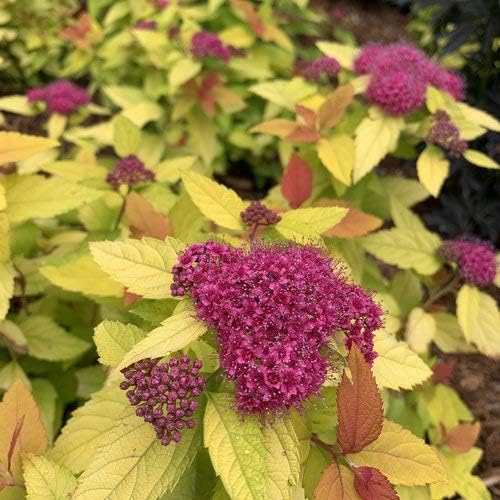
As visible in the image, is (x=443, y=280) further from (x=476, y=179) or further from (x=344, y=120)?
(x=476, y=179)

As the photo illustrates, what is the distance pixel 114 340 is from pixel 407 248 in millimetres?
1049

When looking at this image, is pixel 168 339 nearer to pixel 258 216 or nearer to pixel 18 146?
pixel 258 216

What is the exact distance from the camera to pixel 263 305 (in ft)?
3.08

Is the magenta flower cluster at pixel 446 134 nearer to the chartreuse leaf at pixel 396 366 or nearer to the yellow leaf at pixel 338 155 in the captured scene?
the yellow leaf at pixel 338 155

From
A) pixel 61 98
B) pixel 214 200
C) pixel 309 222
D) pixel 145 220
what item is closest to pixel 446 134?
pixel 309 222

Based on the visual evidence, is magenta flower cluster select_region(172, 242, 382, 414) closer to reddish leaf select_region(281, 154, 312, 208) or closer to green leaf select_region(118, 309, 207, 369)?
green leaf select_region(118, 309, 207, 369)

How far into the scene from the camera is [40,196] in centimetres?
146

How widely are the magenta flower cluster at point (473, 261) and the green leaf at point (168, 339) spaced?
100 centimetres

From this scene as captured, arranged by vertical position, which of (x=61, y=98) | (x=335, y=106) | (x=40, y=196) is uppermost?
(x=335, y=106)

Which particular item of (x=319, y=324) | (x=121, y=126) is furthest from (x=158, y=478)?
(x=121, y=126)

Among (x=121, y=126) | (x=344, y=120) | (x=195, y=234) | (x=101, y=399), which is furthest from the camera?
(x=344, y=120)

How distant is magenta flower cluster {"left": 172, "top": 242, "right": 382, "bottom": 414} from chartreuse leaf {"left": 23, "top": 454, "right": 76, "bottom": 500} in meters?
0.40

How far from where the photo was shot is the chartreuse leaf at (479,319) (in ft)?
5.29

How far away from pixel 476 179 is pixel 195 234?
74.4 inches
